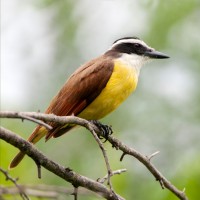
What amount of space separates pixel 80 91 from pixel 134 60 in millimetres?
901

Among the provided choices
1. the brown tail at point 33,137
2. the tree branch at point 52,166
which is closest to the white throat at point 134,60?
the brown tail at point 33,137

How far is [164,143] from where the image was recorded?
9359 millimetres

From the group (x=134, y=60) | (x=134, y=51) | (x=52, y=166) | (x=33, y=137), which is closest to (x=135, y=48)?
(x=134, y=51)

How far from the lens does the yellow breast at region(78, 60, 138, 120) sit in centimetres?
632

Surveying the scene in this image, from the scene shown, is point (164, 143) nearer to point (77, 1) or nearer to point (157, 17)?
point (157, 17)

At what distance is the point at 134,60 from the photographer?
7043mm

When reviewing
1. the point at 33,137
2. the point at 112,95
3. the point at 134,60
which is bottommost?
the point at 33,137

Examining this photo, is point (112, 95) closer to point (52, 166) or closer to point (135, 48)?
point (135, 48)

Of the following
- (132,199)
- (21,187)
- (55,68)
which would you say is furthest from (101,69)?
(55,68)

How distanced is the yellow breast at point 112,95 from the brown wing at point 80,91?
0.05 meters

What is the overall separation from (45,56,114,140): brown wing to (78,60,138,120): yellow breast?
45mm

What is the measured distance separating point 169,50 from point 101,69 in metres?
3.45

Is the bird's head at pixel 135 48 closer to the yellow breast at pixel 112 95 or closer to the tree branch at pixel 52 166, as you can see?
the yellow breast at pixel 112 95

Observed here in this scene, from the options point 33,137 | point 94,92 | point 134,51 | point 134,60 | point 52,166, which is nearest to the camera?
point 52,166
